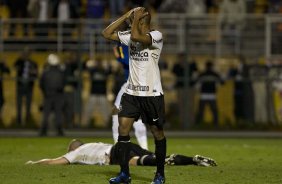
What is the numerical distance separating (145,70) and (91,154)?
3033mm

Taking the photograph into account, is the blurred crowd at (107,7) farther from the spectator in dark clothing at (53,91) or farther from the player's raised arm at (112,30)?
the player's raised arm at (112,30)

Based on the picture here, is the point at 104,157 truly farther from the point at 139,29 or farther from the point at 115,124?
the point at 139,29

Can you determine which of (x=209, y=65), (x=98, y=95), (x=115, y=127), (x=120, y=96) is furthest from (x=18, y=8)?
(x=115, y=127)

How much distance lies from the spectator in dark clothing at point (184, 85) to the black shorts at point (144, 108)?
16.1 metres

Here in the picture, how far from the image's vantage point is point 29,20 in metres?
30.9

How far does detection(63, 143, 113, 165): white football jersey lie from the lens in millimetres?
15633

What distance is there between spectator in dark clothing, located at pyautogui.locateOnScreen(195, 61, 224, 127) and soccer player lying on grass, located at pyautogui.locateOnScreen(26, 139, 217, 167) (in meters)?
13.2

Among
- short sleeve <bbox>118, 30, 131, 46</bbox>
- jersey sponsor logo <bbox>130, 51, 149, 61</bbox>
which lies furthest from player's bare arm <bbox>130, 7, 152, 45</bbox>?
short sleeve <bbox>118, 30, 131, 46</bbox>

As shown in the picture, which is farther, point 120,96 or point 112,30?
point 120,96

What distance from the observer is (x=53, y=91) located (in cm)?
2659

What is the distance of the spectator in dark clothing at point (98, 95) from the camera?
95.7 ft

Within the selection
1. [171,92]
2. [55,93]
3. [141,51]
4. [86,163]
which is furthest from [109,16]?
[141,51]

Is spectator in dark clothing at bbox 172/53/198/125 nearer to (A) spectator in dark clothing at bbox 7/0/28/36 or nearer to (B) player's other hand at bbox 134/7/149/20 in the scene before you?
(A) spectator in dark clothing at bbox 7/0/28/36

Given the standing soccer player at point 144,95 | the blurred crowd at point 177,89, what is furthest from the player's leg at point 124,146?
the blurred crowd at point 177,89
